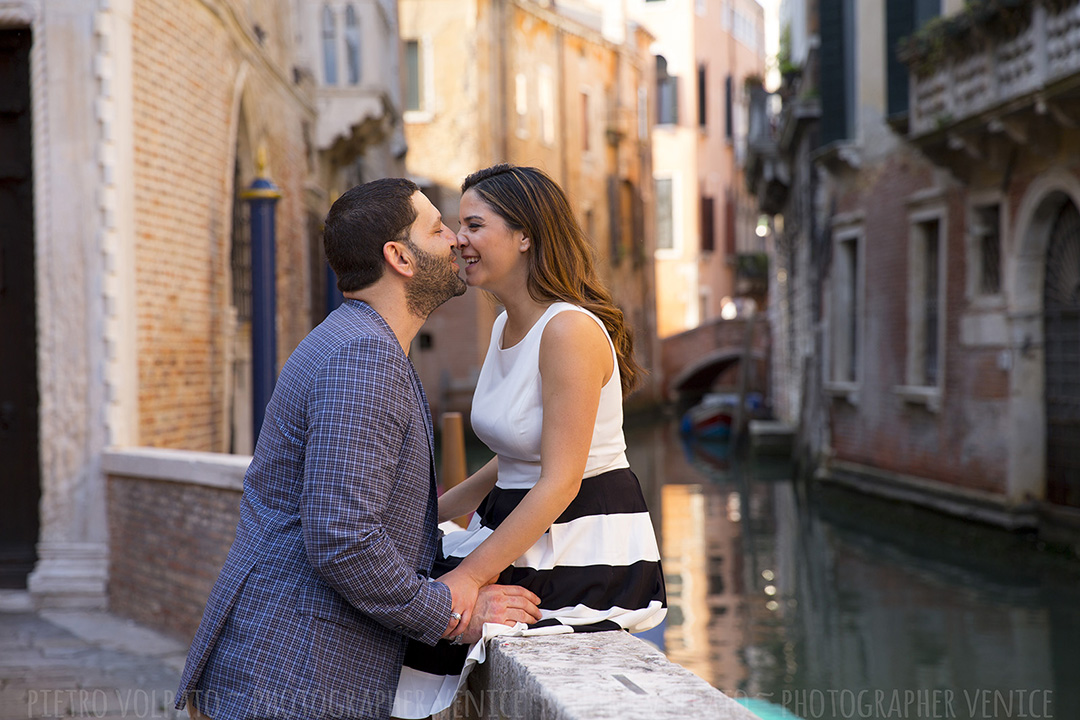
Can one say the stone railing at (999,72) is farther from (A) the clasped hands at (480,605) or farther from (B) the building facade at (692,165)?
(B) the building facade at (692,165)

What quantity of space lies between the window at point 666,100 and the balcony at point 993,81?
22219 mm

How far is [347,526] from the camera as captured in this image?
195 cm

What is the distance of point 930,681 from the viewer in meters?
6.64

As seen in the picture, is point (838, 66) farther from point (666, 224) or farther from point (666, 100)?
point (666, 100)

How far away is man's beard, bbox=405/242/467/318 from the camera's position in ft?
7.29

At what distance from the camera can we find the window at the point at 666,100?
111ft

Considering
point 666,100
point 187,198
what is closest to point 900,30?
point 187,198

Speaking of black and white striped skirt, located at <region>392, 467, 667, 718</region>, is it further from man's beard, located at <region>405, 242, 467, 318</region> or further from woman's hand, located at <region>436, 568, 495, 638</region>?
man's beard, located at <region>405, 242, 467, 318</region>

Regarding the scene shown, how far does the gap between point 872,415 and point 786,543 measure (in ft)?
10.4

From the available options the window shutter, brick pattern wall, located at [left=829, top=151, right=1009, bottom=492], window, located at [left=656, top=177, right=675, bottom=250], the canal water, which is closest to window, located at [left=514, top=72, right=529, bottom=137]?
window, located at [left=656, top=177, right=675, bottom=250]

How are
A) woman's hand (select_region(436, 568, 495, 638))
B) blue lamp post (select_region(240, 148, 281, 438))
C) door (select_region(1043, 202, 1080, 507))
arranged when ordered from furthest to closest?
1. door (select_region(1043, 202, 1080, 507))
2. blue lamp post (select_region(240, 148, 281, 438))
3. woman's hand (select_region(436, 568, 495, 638))

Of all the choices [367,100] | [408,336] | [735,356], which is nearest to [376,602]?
[408,336]

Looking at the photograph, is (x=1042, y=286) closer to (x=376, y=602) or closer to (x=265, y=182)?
A: (x=265, y=182)

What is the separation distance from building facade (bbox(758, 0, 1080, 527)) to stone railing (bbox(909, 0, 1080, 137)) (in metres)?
0.02
